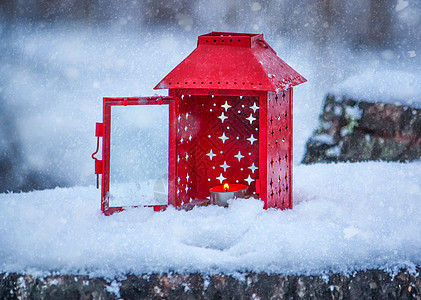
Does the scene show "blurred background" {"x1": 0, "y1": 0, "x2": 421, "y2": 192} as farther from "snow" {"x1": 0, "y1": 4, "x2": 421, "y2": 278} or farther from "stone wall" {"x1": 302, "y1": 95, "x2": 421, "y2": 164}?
"stone wall" {"x1": 302, "y1": 95, "x2": 421, "y2": 164}

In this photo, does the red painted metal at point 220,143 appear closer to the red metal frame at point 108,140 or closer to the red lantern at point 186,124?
the red lantern at point 186,124

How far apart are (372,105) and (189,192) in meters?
1.96

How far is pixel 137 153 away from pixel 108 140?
0.40 feet

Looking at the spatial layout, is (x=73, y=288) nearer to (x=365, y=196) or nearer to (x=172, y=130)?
(x=172, y=130)

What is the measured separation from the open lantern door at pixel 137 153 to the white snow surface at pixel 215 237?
0.23 feet

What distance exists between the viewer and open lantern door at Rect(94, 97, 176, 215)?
1.67m

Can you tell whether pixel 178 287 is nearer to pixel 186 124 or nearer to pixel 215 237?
pixel 215 237

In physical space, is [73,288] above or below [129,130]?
below

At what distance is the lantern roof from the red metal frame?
81 mm

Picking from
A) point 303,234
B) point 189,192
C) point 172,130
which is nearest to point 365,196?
point 303,234

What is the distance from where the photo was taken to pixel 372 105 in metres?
3.31

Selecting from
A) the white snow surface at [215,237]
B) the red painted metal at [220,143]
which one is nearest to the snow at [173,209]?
the white snow surface at [215,237]

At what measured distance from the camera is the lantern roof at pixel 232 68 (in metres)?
1.57

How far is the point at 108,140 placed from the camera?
1662mm
